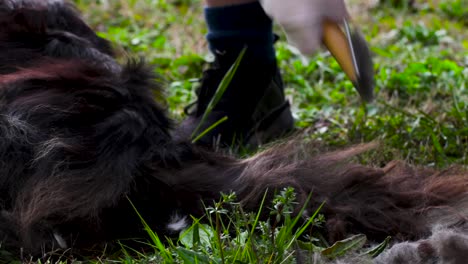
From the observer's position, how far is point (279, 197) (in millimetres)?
1539

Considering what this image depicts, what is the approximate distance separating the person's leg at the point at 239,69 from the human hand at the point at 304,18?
1298mm

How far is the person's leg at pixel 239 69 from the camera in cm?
255

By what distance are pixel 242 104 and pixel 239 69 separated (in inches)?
5.0

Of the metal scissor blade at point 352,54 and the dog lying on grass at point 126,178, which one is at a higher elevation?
the metal scissor blade at point 352,54

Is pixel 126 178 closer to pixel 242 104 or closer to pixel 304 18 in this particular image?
pixel 304 18

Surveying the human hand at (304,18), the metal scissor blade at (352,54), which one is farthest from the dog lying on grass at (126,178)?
the human hand at (304,18)

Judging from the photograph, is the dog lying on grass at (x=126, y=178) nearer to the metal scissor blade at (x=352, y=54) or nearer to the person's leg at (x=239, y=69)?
the metal scissor blade at (x=352, y=54)

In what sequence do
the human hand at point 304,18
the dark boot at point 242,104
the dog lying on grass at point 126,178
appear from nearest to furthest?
the human hand at point 304,18, the dog lying on grass at point 126,178, the dark boot at point 242,104

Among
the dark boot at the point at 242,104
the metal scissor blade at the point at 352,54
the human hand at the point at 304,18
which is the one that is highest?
the human hand at the point at 304,18

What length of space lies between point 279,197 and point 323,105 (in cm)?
158

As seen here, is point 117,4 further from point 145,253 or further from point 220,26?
point 145,253

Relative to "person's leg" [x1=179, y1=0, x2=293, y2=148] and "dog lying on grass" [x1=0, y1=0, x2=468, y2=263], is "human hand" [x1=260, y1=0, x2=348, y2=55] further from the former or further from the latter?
"person's leg" [x1=179, y1=0, x2=293, y2=148]

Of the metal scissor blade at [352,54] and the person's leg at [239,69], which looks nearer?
the metal scissor blade at [352,54]

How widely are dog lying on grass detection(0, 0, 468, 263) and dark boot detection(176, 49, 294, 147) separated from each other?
27.0 inches
